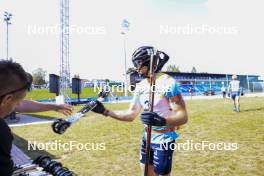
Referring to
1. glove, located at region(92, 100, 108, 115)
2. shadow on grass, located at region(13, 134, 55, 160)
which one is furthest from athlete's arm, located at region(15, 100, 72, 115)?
shadow on grass, located at region(13, 134, 55, 160)

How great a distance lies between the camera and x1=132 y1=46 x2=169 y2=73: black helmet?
3.33 m

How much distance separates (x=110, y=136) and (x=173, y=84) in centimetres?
762

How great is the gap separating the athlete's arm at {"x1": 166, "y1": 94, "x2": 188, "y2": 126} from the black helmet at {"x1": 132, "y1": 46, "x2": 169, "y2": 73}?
454 millimetres

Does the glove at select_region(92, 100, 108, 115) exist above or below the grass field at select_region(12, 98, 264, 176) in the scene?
above

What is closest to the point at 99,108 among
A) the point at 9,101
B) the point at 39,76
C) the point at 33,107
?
the point at 33,107

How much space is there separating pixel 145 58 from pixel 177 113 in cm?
82

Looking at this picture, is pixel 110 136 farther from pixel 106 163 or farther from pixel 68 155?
pixel 106 163

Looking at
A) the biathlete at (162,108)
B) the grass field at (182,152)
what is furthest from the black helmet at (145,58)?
the grass field at (182,152)

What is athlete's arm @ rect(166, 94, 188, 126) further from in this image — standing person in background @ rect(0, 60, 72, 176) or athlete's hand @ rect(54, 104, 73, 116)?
standing person in background @ rect(0, 60, 72, 176)

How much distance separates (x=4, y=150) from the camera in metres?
1.89

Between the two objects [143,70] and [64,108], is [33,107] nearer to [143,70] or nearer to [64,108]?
[64,108]

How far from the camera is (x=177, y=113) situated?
323 centimetres

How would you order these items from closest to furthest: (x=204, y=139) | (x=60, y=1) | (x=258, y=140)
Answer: (x=258, y=140)
(x=204, y=139)
(x=60, y=1)

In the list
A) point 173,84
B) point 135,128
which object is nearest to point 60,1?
point 135,128
